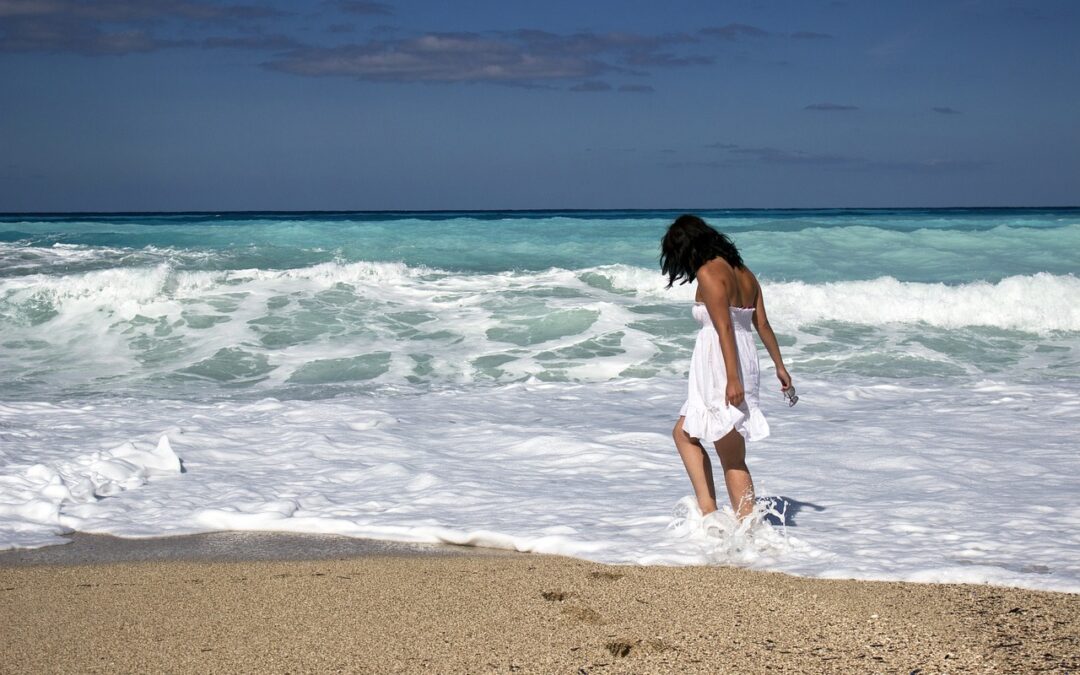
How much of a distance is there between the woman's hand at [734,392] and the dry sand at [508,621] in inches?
28.7

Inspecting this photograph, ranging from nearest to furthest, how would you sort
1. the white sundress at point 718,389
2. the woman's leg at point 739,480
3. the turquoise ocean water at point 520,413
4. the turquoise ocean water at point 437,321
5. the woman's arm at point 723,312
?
1. the woman's arm at point 723,312
2. the white sundress at point 718,389
3. the woman's leg at point 739,480
4. the turquoise ocean water at point 520,413
5. the turquoise ocean water at point 437,321

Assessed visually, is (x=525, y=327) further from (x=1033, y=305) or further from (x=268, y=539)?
(x=268, y=539)

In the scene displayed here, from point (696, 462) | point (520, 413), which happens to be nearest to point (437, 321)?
point (520, 413)

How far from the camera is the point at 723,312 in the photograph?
4.45m

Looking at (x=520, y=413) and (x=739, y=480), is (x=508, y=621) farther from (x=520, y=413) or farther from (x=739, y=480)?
(x=520, y=413)

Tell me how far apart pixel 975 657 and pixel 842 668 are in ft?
1.47

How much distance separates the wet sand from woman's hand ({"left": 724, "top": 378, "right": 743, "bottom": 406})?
2.39 feet

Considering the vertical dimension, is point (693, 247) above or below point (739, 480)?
above

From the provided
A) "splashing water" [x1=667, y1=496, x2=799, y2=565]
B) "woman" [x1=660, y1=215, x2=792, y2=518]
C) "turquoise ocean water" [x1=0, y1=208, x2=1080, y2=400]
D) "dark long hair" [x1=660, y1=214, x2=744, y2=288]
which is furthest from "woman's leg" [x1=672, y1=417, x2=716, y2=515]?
"turquoise ocean water" [x1=0, y1=208, x2=1080, y2=400]

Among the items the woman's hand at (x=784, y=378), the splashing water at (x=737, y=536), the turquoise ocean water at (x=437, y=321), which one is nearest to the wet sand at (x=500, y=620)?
the splashing water at (x=737, y=536)

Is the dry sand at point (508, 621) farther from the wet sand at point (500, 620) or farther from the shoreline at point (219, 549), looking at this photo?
the shoreline at point (219, 549)

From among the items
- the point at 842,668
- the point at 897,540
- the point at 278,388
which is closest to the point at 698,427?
the point at 897,540

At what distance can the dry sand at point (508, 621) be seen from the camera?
3.39 metres

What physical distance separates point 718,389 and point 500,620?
1457 millimetres
